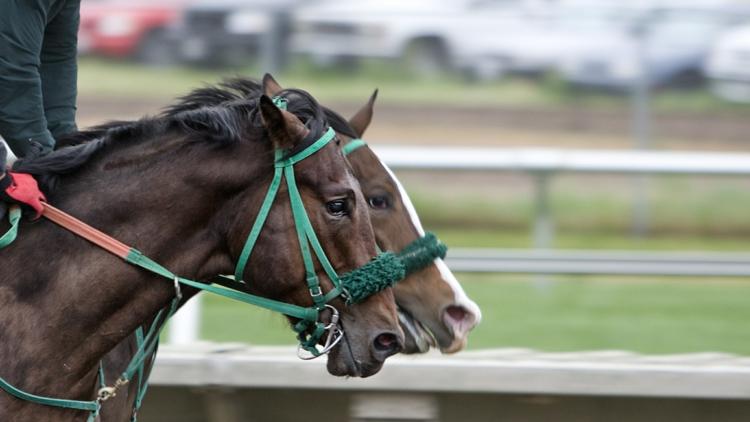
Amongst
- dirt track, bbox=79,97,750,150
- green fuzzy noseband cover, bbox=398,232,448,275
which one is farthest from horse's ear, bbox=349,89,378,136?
dirt track, bbox=79,97,750,150

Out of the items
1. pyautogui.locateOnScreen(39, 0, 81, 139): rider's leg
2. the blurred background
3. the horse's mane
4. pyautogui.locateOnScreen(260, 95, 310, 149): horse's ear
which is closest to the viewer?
pyautogui.locateOnScreen(260, 95, 310, 149): horse's ear

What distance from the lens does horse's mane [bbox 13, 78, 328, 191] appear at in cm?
335

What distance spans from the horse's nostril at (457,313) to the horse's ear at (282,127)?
3.80ft

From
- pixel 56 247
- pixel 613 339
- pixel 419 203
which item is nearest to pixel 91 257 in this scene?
pixel 56 247

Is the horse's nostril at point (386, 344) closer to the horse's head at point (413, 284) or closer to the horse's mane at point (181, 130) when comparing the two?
the horse's mane at point (181, 130)

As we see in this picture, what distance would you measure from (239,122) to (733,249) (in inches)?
272

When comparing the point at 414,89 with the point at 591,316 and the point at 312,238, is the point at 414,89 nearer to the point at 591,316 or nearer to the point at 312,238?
the point at 591,316

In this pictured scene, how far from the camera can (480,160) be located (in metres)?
8.14

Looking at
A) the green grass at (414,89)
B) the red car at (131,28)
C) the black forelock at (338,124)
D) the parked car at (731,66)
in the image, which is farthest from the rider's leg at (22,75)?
the parked car at (731,66)

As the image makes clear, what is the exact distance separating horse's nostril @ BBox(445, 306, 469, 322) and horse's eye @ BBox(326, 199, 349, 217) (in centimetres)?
104

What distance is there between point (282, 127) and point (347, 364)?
0.64 m

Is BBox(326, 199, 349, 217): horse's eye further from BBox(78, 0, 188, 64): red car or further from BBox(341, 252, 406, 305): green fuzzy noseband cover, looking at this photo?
BBox(78, 0, 188, 64): red car

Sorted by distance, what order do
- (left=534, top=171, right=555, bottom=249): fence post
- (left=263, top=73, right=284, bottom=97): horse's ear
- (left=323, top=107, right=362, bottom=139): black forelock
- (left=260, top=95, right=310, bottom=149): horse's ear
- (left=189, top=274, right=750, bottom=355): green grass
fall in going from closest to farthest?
(left=260, top=95, right=310, bottom=149): horse's ear
(left=263, top=73, right=284, bottom=97): horse's ear
(left=323, top=107, right=362, bottom=139): black forelock
(left=189, top=274, right=750, bottom=355): green grass
(left=534, top=171, right=555, bottom=249): fence post

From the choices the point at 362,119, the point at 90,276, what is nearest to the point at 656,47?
the point at 362,119
